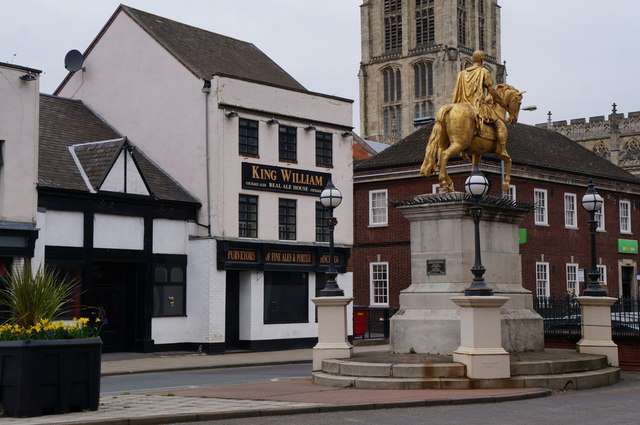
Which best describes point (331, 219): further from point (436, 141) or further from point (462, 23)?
point (462, 23)

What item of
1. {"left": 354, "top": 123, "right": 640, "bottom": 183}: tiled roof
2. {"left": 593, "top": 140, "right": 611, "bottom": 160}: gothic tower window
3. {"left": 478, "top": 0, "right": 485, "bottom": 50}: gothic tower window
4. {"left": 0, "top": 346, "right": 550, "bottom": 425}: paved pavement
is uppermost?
{"left": 478, "top": 0, "right": 485, "bottom": 50}: gothic tower window

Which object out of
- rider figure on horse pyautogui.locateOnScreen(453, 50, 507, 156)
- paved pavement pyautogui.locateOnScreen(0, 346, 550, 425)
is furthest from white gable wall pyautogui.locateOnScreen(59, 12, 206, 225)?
paved pavement pyautogui.locateOnScreen(0, 346, 550, 425)

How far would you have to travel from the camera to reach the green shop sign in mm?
51969

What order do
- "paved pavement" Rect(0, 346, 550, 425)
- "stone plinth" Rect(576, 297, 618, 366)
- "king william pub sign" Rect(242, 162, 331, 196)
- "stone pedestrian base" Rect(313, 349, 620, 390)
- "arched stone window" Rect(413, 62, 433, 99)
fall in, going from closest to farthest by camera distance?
"paved pavement" Rect(0, 346, 550, 425) < "stone pedestrian base" Rect(313, 349, 620, 390) < "stone plinth" Rect(576, 297, 618, 366) < "king william pub sign" Rect(242, 162, 331, 196) < "arched stone window" Rect(413, 62, 433, 99)

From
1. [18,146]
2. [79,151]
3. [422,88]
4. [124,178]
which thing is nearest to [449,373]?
[18,146]

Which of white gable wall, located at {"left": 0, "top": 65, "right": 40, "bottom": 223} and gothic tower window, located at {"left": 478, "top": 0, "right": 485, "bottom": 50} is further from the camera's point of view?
gothic tower window, located at {"left": 478, "top": 0, "right": 485, "bottom": 50}

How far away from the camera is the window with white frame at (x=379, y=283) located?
4622cm

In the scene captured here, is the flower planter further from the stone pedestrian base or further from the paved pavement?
the stone pedestrian base

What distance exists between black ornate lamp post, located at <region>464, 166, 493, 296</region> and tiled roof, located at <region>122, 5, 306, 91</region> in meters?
17.9

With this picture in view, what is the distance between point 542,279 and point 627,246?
8.54 m

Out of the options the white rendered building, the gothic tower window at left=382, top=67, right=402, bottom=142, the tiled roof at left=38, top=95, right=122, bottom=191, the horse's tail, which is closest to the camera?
the horse's tail

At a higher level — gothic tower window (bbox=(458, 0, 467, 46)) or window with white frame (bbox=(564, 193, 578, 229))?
gothic tower window (bbox=(458, 0, 467, 46))

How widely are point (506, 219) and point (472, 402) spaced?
19.7ft

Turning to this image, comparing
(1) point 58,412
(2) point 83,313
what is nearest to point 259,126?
(2) point 83,313
